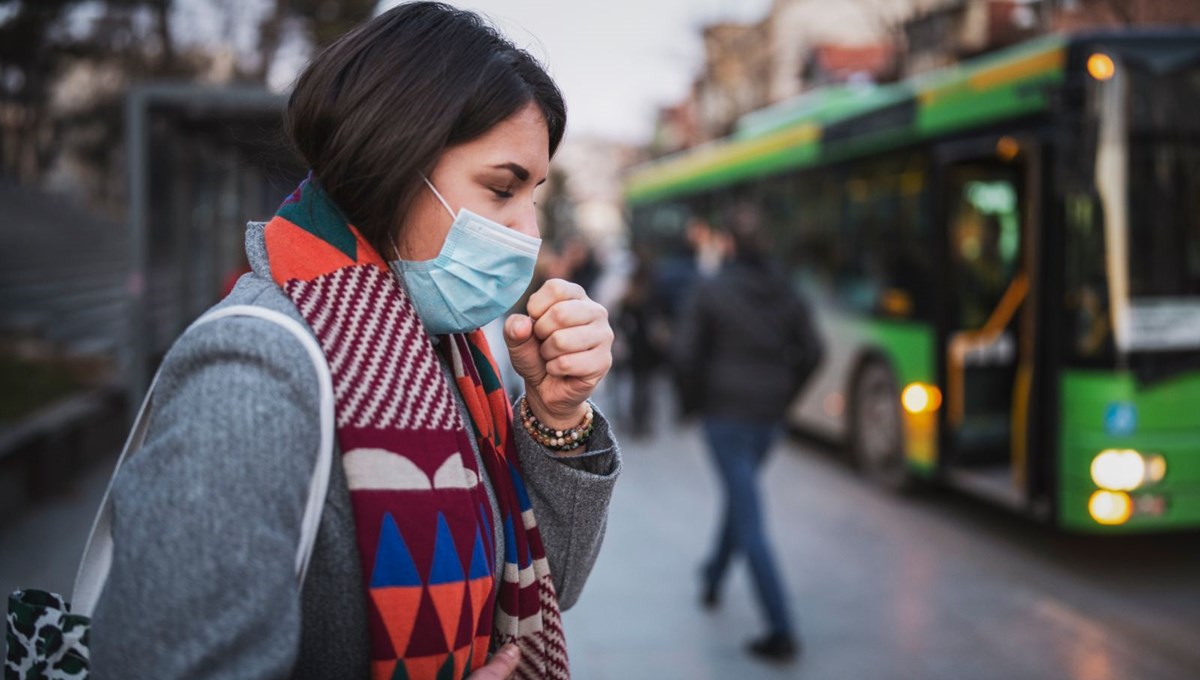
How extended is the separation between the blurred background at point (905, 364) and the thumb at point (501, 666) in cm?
85

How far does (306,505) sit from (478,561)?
0.83 ft

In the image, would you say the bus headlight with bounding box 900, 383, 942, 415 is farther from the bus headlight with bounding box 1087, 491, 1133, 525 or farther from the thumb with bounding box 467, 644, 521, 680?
the thumb with bounding box 467, 644, 521, 680

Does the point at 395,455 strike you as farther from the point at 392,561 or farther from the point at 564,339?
the point at 564,339

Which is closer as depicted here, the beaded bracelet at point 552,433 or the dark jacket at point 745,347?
the beaded bracelet at point 552,433

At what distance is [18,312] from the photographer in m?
13.8

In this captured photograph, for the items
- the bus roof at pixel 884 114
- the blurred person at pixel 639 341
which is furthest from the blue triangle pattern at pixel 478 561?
the blurred person at pixel 639 341

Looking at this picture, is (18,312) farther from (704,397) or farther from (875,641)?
(875,641)

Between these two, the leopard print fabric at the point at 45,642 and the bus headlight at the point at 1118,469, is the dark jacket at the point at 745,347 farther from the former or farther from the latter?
the leopard print fabric at the point at 45,642

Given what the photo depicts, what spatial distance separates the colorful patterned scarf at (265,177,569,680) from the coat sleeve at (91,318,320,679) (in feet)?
0.31

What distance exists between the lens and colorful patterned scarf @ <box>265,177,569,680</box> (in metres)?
1.31

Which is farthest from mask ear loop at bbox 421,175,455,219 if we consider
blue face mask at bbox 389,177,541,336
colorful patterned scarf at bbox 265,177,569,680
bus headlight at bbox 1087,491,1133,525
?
bus headlight at bbox 1087,491,1133,525

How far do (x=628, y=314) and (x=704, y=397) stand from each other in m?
5.84

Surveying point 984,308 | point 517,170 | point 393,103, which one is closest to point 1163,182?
point 984,308

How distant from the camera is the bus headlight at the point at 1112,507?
6.19m
